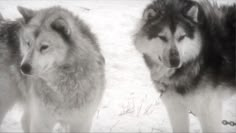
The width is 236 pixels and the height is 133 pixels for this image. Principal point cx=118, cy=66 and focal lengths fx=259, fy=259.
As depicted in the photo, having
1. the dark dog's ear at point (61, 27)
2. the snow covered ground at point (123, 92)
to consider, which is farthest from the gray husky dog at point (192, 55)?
the dark dog's ear at point (61, 27)

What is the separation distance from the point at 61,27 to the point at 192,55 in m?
1.64

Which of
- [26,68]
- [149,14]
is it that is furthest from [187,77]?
[26,68]

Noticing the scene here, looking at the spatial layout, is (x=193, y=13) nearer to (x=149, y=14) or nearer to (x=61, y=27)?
(x=149, y=14)

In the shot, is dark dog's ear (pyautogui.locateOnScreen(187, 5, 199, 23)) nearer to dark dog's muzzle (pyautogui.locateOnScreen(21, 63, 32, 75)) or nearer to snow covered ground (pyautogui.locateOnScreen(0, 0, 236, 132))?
snow covered ground (pyautogui.locateOnScreen(0, 0, 236, 132))

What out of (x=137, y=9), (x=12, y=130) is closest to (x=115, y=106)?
(x=12, y=130)

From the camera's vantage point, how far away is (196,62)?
328cm

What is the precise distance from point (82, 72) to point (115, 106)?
6.85 feet

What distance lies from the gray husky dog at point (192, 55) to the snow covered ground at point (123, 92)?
66 centimetres

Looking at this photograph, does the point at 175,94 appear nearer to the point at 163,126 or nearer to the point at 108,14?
the point at 163,126

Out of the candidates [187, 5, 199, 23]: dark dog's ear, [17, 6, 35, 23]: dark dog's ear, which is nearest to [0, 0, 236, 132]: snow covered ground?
[187, 5, 199, 23]: dark dog's ear

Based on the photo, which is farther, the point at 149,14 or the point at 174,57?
the point at 149,14

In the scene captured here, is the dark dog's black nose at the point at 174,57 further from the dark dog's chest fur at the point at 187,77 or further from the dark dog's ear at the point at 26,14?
the dark dog's ear at the point at 26,14

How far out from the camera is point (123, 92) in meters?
5.66

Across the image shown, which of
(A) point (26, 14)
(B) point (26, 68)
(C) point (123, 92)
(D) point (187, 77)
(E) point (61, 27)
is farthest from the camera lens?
(C) point (123, 92)
